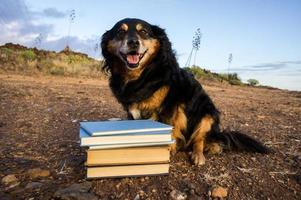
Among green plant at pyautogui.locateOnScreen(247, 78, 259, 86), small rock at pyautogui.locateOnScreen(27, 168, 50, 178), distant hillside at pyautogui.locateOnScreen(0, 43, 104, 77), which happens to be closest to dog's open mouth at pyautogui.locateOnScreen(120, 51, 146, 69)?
small rock at pyautogui.locateOnScreen(27, 168, 50, 178)

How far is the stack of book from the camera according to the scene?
9.44 feet

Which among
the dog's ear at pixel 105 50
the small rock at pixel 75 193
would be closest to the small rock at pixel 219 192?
the small rock at pixel 75 193

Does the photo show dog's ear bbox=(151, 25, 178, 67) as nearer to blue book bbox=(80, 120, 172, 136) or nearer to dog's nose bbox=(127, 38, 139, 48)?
dog's nose bbox=(127, 38, 139, 48)

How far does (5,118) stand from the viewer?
5.76 metres

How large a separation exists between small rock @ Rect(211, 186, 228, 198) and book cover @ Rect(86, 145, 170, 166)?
1.43 ft

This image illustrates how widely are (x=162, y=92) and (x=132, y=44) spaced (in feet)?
1.89

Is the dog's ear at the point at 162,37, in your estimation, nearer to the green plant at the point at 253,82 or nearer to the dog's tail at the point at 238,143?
the dog's tail at the point at 238,143

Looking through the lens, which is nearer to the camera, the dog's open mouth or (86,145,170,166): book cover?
(86,145,170,166): book cover

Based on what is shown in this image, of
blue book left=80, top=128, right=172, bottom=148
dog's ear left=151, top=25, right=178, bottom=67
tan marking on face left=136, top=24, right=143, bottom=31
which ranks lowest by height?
blue book left=80, top=128, right=172, bottom=148

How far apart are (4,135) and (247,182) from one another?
9.74 ft

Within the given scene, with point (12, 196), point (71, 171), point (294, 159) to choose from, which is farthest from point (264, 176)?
point (12, 196)

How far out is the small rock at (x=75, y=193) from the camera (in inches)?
107

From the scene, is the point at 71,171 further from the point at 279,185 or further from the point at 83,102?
the point at 83,102

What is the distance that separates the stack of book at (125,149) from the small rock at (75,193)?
141mm
